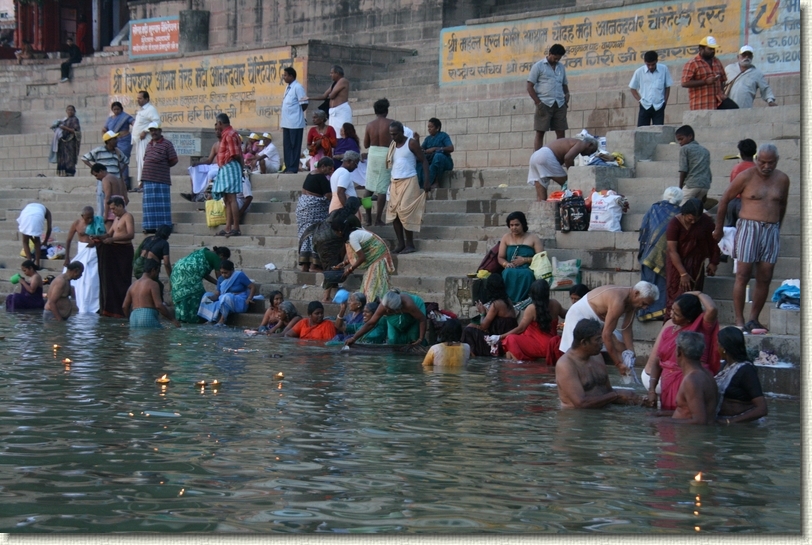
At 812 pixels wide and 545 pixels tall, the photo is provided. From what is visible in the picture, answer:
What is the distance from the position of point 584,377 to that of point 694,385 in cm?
81

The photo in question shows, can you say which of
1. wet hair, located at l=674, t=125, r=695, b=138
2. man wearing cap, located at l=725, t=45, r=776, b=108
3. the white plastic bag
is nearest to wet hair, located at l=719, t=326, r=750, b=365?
wet hair, located at l=674, t=125, r=695, b=138

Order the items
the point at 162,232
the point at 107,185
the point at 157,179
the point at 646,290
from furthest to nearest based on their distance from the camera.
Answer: the point at 157,179, the point at 107,185, the point at 162,232, the point at 646,290

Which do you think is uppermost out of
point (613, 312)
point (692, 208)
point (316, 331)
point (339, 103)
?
point (339, 103)

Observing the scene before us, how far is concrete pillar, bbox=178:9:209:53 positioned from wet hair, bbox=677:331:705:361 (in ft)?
66.5

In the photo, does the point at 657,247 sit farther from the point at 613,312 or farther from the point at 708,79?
the point at 708,79

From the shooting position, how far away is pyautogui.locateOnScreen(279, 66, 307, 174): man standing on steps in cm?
1661

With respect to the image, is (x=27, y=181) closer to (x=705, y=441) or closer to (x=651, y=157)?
(x=651, y=157)

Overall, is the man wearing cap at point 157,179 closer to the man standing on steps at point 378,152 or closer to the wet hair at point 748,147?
the man standing on steps at point 378,152

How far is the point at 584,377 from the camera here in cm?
800

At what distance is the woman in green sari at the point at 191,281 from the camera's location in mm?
13516

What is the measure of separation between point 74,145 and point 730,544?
18.0m

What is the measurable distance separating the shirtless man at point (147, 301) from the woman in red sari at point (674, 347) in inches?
244

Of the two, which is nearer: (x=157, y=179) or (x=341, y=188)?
(x=341, y=188)

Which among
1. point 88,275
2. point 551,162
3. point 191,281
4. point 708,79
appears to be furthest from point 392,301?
point 88,275
